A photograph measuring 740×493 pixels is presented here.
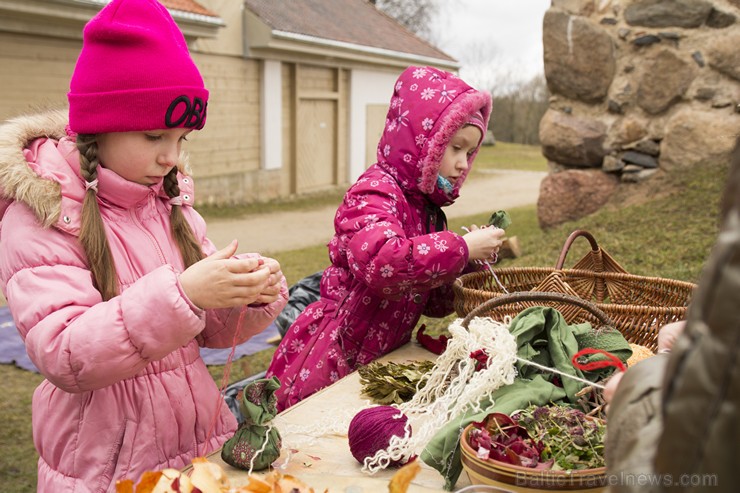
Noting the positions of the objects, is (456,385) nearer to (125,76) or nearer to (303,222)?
(125,76)

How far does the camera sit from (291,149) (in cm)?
1415

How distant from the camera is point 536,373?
5.60 feet

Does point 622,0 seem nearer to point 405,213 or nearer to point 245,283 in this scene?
point 405,213

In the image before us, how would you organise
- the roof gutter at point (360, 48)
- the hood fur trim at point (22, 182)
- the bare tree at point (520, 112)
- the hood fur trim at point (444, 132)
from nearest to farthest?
the hood fur trim at point (22, 182), the hood fur trim at point (444, 132), the roof gutter at point (360, 48), the bare tree at point (520, 112)

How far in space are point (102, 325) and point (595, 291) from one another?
65.5 inches

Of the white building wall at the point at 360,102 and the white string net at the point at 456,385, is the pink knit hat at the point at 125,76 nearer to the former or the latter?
the white string net at the point at 456,385

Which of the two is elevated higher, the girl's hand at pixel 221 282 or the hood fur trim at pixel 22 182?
the hood fur trim at pixel 22 182

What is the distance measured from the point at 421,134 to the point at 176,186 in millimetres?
813

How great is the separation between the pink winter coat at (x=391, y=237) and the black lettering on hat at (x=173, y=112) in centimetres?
65

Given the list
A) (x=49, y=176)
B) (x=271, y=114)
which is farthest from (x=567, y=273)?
(x=271, y=114)

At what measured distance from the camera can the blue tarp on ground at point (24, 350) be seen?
15.8ft

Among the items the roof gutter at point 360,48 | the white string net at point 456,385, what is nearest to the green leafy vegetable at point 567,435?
Result: the white string net at point 456,385

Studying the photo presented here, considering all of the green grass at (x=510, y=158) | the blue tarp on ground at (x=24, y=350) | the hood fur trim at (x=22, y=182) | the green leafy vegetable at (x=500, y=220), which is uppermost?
the hood fur trim at (x=22, y=182)

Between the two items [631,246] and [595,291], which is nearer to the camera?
[595,291]
